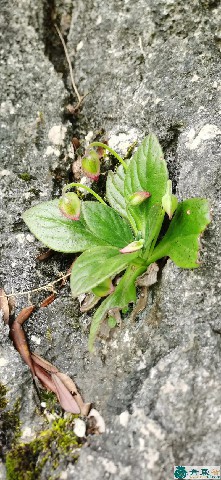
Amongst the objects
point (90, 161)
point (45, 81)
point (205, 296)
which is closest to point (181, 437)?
point (205, 296)

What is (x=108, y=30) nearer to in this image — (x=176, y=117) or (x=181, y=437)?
(x=176, y=117)

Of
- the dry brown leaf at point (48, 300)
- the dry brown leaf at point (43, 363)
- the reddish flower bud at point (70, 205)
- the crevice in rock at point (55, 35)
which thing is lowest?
the dry brown leaf at point (43, 363)

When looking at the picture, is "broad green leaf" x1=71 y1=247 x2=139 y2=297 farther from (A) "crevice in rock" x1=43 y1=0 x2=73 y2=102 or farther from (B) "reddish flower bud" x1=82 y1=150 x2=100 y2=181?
(A) "crevice in rock" x1=43 y1=0 x2=73 y2=102

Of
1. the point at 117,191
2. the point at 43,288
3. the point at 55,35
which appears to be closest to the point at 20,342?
the point at 43,288

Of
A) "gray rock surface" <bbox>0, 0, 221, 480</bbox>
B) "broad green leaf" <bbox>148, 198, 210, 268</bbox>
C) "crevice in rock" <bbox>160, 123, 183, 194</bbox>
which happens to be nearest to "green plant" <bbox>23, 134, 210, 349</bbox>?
"broad green leaf" <bbox>148, 198, 210, 268</bbox>

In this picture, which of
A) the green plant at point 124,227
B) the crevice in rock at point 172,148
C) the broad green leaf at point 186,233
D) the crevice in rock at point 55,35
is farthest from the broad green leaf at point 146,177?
the crevice in rock at point 55,35

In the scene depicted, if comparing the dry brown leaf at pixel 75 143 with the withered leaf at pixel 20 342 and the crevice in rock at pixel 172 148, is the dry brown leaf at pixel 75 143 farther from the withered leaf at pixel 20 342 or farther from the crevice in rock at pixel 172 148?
the withered leaf at pixel 20 342

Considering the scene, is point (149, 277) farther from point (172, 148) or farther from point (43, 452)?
point (43, 452)
